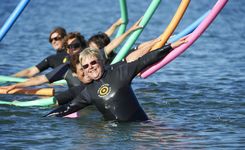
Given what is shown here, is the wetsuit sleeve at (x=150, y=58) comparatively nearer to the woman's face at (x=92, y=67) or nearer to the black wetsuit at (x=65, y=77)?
the woman's face at (x=92, y=67)

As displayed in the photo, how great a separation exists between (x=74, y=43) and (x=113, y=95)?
2.71 meters

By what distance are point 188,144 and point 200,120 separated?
7.52 ft

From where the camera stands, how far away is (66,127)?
1630cm

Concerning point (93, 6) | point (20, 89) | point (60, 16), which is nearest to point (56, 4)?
point (93, 6)

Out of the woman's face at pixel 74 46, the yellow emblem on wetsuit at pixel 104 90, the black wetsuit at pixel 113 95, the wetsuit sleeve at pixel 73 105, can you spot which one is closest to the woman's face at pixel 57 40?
the woman's face at pixel 74 46

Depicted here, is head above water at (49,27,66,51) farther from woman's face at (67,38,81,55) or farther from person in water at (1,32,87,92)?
woman's face at (67,38,81,55)

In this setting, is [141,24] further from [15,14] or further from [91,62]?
[15,14]

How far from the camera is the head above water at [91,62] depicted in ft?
48.8

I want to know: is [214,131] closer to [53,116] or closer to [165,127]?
[165,127]

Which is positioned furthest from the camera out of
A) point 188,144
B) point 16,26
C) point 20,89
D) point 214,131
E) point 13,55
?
point 16,26

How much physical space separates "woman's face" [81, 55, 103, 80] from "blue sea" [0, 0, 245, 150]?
1.04 m

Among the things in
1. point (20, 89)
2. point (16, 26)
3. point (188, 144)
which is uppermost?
point (16, 26)

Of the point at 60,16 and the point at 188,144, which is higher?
the point at 60,16

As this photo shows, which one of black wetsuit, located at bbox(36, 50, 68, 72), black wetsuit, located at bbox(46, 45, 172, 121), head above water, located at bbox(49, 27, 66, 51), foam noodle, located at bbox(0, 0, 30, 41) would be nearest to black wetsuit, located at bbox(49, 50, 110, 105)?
black wetsuit, located at bbox(46, 45, 172, 121)
